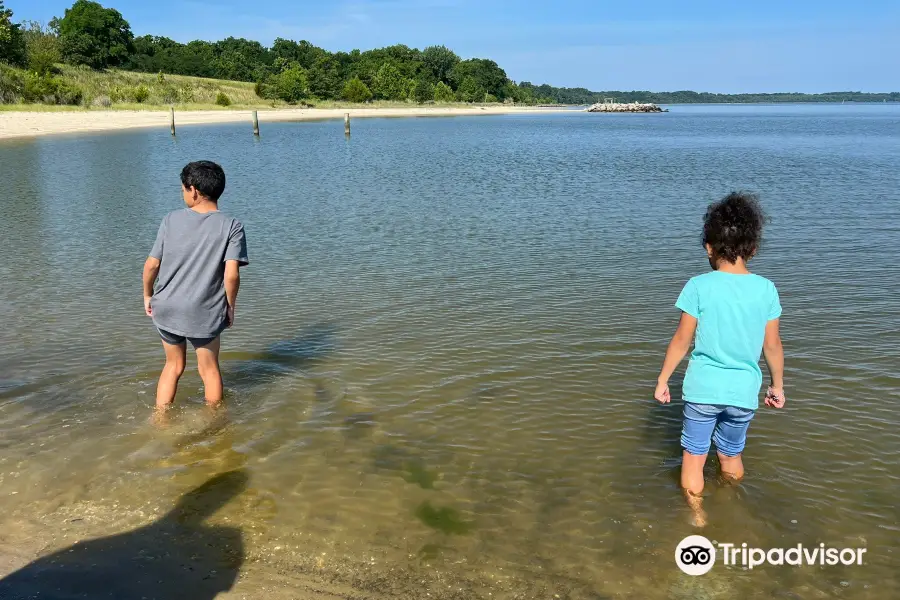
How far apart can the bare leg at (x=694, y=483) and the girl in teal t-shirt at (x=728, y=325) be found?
1.09ft

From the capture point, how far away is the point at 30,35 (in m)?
84.5

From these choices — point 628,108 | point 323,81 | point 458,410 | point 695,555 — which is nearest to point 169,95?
point 323,81

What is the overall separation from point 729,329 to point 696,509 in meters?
1.39

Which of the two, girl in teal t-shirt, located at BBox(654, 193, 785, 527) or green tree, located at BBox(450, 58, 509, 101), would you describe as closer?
girl in teal t-shirt, located at BBox(654, 193, 785, 527)

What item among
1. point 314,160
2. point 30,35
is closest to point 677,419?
point 314,160

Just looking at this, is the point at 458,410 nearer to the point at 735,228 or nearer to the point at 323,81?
the point at 735,228

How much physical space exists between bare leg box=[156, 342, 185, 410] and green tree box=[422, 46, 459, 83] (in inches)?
7025

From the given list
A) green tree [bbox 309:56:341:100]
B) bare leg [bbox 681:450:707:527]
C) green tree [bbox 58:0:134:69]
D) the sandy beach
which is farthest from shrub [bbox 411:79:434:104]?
bare leg [bbox 681:450:707:527]

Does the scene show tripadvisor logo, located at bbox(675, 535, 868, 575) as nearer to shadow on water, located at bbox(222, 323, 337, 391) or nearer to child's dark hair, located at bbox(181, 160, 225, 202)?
child's dark hair, located at bbox(181, 160, 225, 202)

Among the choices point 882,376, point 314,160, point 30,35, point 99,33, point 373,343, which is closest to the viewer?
point 882,376

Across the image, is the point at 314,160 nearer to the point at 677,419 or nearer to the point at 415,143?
the point at 415,143

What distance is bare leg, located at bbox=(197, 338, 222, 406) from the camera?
5.94 meters

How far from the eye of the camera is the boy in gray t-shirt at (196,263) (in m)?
5.50

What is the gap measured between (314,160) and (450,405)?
30.2 metres
